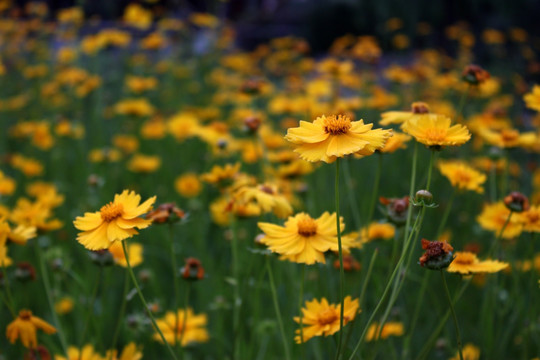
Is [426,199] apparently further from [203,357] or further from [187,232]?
[187,232]

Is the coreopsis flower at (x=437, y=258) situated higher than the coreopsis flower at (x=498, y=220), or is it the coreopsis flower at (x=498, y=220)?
the coreopsis flower at (x=437, y=258)

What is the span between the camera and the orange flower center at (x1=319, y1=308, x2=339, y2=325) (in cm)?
79

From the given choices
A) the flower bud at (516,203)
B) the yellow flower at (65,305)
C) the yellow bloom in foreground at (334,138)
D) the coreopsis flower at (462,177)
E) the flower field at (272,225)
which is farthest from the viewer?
the yellow flower at (65,305)

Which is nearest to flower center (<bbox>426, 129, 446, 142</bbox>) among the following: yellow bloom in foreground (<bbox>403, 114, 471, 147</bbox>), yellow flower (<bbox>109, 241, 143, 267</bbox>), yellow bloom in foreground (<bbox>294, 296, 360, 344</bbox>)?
yellow bloom in foreground (<bbox>403, 114, 471, 147</bbox>)

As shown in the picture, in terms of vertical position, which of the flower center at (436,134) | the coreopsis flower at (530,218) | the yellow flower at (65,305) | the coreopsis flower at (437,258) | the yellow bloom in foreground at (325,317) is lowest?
the yellow flower at (65,305)

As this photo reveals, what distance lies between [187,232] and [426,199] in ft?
4.62

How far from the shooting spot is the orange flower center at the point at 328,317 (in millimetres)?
792

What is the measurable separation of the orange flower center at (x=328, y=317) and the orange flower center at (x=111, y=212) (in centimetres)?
34

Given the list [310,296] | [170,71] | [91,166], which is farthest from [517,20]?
[310,296]

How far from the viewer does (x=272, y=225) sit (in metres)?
0.81

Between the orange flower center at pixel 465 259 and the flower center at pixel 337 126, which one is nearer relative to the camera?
the flower center at pixel 337 126

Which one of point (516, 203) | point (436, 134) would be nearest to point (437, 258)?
point (436, 134)

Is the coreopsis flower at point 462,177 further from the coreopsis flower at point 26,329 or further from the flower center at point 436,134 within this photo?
the coreopsis flower at point 26,329

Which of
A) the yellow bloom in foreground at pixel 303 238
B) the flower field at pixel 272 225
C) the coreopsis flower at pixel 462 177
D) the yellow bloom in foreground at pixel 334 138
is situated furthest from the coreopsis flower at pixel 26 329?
the coreopsis flower at pixel 462 177
